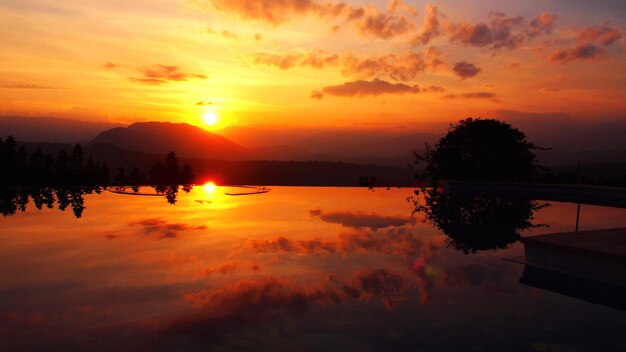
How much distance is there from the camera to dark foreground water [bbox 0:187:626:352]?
20.9 ft

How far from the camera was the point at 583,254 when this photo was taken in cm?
1034

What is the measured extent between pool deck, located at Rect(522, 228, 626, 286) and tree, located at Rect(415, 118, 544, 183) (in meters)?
23.8

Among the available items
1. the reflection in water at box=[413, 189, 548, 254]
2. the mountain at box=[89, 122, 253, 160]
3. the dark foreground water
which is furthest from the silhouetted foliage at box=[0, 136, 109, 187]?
the mountain at box=[89, 122, 253, 160]

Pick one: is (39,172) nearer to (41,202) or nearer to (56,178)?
(56,178)

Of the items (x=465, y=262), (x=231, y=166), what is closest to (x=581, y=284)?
(x=465, y=262)

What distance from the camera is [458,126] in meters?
38.1

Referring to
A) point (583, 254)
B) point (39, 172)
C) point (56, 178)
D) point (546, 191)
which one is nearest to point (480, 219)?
point (583, 254)

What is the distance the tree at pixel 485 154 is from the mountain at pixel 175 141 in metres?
127

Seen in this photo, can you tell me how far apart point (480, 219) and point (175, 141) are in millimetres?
175222

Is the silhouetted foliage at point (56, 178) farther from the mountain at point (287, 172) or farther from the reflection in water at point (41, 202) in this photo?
the mountain at point (287, 172)

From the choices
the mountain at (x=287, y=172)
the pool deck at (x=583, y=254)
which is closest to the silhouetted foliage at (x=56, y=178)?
the mountain at (x=287, y=172)

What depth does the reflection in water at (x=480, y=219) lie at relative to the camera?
14.9 meters

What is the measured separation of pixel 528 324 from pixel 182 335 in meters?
5.81

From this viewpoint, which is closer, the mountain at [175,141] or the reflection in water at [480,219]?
the reflection in water at [480,219]
